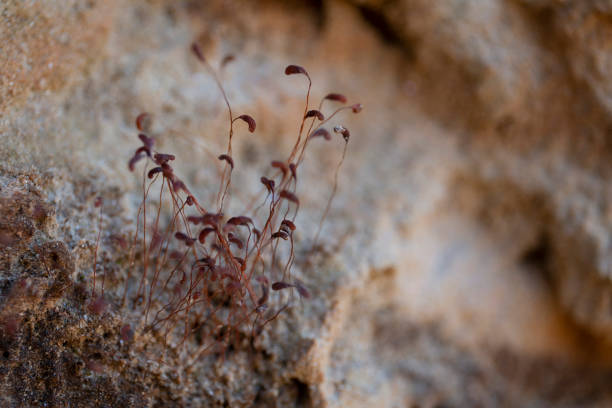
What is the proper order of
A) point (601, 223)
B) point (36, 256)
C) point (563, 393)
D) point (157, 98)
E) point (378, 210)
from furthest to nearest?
point (563, 393)
point (601, 223)
point (378, 210)
point (157, 98)
point (36, 256)

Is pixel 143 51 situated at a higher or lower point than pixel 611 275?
higher

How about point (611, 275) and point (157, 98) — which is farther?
point (611, 275)

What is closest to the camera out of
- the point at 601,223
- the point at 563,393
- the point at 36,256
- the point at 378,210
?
the point at 36,256

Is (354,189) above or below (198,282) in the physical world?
above

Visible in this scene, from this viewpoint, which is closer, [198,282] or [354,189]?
[198,282]

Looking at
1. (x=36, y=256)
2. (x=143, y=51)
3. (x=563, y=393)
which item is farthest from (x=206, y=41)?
(x=563, y=393)

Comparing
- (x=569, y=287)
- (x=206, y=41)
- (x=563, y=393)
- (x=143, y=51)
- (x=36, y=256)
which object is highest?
(x=206, y=41)

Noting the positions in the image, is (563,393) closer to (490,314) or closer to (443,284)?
(490,314)
